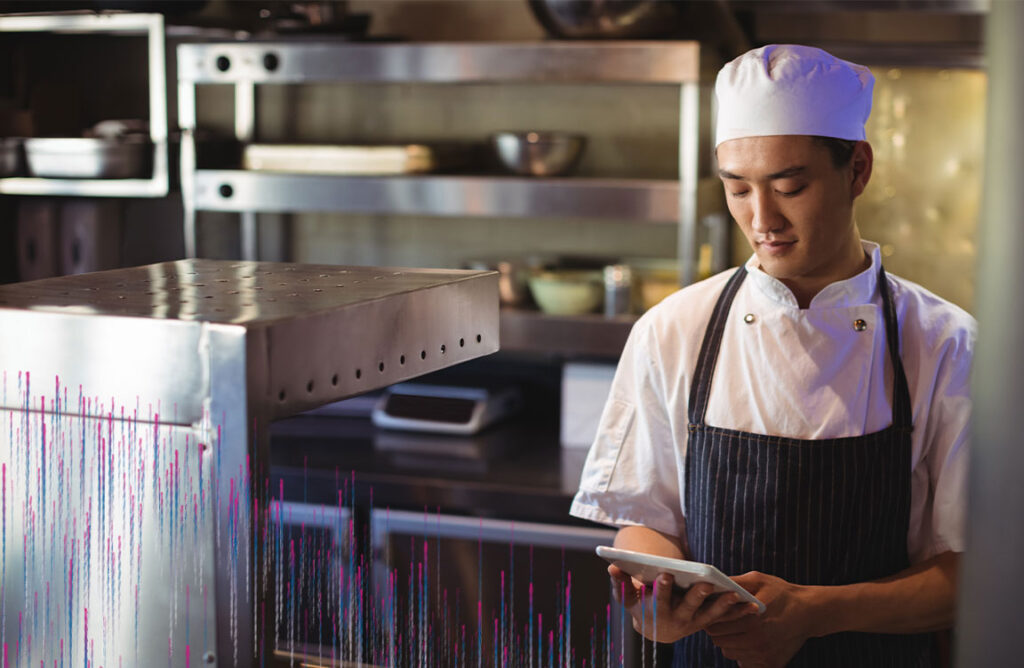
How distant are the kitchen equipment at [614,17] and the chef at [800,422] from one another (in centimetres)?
112

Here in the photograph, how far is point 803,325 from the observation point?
1.73 meters

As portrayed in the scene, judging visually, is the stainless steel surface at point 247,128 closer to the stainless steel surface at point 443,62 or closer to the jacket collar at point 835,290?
the stainless steel surface at point 443,62

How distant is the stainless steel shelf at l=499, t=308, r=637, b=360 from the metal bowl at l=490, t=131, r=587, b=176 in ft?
1.28

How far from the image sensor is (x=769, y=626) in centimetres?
157

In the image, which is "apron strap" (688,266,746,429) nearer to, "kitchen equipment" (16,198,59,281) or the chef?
the chef

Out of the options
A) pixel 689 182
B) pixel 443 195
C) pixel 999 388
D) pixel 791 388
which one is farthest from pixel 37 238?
pixel 999 388

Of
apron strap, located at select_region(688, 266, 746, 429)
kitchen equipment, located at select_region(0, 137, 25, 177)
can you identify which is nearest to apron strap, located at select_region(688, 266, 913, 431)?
apron strap, located at select_region(688, 266, 746, 429)

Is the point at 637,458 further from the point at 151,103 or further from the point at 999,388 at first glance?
the point at 151,103

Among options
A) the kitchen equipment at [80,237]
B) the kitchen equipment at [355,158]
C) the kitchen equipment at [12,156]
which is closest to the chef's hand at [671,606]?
the kitchen equipment at [355,158]

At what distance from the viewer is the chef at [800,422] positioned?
1615mm

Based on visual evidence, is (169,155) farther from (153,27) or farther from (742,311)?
(742,311)

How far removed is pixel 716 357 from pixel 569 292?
123 cm

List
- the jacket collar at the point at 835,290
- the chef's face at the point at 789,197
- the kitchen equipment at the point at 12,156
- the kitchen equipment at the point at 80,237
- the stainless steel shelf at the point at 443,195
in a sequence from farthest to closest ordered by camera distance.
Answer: the kitchen equipment at the point at 80,237, the kitchen equipment at the point at 12,156, the stainless steel shelf at the point at 443,195, the jacket collar at the point at 835,290, the chef's face at the point at 789,197

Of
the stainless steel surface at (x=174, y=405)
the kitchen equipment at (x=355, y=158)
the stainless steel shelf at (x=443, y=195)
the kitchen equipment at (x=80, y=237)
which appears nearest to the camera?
the stainless steel surface at (x=174, y=405)
